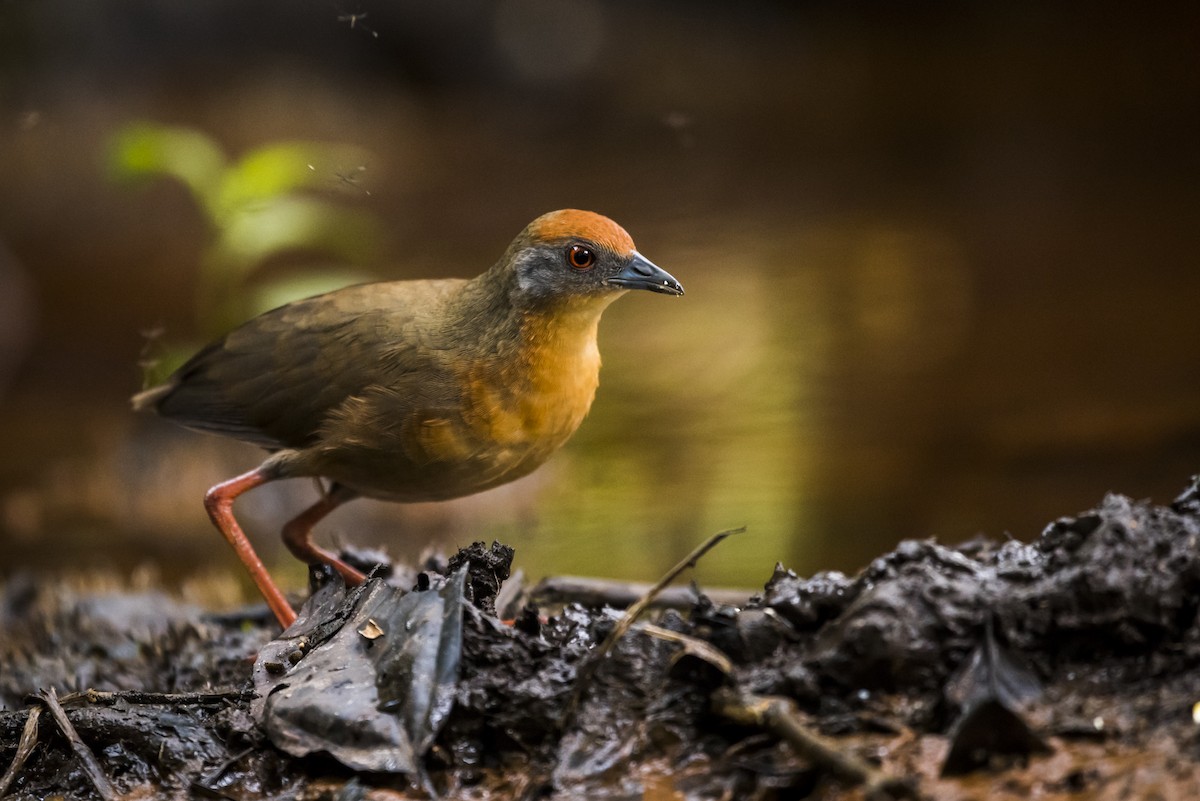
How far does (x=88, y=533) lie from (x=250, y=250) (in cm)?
192

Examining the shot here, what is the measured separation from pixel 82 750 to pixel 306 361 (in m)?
1.92

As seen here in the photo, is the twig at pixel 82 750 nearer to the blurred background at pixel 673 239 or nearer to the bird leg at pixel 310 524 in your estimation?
the bird leg at pixel 310 524

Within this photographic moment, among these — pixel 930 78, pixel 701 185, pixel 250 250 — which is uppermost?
pixel 930 78

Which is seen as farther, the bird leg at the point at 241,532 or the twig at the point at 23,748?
the bird leg at the point at 241,532

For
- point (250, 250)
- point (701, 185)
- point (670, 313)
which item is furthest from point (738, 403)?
point (701, 185)

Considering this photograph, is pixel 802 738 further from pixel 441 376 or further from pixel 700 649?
pixel 441 376

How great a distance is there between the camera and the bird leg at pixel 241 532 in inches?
179

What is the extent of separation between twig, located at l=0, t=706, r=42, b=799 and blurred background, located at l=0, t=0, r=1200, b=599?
2.52 meters

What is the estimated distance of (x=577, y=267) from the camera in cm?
454

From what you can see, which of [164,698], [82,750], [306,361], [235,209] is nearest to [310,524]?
[306,361]

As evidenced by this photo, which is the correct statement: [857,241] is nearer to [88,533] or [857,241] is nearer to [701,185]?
[701,185]

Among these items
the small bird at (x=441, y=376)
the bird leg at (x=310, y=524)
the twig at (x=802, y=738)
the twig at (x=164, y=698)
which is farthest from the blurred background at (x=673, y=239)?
the twig at (x=802, y=738)

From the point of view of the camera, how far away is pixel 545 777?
276 centimetres

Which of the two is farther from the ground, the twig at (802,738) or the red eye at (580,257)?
the red eye at (580,257)
